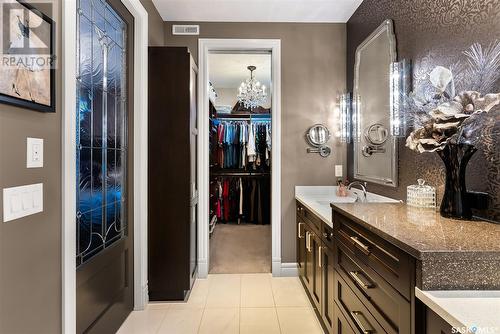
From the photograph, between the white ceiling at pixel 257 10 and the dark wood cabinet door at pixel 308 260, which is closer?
the dark wood cabinet door at pixel 308 260

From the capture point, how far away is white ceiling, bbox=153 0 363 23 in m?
2.67

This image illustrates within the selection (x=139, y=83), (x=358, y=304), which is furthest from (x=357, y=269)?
(x=139, y=83)

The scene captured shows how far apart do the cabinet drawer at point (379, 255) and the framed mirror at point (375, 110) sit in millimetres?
864

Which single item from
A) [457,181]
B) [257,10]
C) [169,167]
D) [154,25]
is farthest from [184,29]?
[457,181]

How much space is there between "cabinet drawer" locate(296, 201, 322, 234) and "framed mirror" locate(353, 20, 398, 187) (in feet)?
2.01

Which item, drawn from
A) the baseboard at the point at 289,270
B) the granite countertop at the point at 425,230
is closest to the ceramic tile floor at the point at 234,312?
the baseboard at the point at 289,270

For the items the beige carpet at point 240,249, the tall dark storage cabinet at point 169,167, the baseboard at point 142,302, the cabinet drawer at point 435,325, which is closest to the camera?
the cabinet drawer at point 435,325

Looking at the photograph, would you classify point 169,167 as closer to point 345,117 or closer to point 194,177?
point 194,177

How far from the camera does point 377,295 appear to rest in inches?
45.6

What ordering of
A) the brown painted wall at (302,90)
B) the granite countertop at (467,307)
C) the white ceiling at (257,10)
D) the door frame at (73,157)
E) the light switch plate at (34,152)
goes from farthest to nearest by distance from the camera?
the brown painted wall at (302,90), the white ceiling at (257,10), the door frame at (73,157), the light switch plate at (34,152), the granite countertop at (467,307)

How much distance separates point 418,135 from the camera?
142cm

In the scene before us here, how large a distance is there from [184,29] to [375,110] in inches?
84.2

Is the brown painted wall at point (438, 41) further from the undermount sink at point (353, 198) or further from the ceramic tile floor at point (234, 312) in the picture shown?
the ceramic tile floor at point (234, 312)

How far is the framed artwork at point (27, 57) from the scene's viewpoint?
972 millimetres
